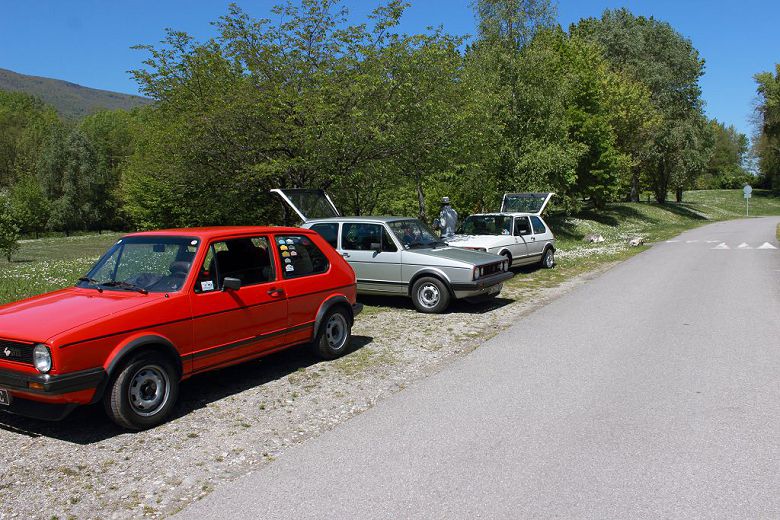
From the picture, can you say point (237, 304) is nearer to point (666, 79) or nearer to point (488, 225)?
point (488, 225)

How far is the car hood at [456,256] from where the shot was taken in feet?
34.9

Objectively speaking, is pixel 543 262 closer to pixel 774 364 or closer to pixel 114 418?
pixel 774 364

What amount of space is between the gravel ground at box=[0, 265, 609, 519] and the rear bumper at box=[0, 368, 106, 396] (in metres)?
0.50

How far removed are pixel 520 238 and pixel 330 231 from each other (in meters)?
6.23

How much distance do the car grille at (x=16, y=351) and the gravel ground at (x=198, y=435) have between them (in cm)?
70

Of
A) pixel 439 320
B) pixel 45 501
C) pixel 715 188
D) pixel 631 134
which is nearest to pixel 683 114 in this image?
pixel 631 134

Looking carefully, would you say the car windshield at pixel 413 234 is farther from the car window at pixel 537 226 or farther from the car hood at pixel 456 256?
the car window at pixel 537 226

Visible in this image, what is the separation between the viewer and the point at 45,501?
3928mm

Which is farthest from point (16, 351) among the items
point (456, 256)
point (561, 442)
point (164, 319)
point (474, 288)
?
point (456, 256)

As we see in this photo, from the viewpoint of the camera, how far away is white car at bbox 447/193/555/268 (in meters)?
14.8

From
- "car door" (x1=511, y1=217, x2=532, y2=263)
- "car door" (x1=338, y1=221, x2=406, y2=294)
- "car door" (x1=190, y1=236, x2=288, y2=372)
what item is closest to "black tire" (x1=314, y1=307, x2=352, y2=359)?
"car door" (x1=190, y1=236, x2=288, y2=372)

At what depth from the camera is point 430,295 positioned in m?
10.8

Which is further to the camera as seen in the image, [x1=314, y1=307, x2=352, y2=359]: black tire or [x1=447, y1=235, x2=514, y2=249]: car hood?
[x1=447, y1=235, x2=514, y2=249]: car hood

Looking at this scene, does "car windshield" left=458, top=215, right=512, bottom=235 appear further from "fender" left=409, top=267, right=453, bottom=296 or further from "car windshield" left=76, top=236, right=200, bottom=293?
"car windshield" left=76, top=236, right=200, bottom=293
